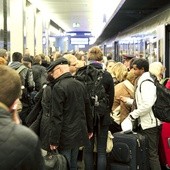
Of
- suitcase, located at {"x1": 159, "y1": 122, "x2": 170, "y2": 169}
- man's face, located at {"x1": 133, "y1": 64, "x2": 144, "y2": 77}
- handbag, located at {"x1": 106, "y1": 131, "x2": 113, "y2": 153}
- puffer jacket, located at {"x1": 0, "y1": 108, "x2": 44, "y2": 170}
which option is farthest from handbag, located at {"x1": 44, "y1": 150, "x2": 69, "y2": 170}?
puffer jacket, located at {"x1": 0, "y1": 108, "x2": 44, "y2": 170}

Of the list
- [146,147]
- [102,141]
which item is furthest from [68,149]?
[146,147]

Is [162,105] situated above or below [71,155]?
above

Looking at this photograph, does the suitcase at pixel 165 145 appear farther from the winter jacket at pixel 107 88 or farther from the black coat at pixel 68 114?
the black coat at pixel 68 114

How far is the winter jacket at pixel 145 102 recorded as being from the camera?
488cm

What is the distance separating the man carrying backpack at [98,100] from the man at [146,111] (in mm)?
318

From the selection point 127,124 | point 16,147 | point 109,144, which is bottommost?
point 109,144

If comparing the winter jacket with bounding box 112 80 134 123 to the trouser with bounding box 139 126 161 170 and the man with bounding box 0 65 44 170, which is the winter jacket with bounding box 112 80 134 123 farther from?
the man with bounding box 0 65 44 170

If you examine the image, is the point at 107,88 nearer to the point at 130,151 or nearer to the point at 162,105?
the point at 162,105

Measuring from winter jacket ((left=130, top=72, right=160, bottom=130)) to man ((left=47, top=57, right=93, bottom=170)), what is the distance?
82 cm

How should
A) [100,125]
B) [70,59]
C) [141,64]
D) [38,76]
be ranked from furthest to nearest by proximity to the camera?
[38,76]
[70,59]
[141,64]
[100,125]

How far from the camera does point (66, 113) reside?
4.21 meters

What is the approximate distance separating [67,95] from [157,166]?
164cm

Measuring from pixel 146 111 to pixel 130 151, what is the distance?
0.51 m

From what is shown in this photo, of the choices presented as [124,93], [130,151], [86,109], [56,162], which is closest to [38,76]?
[124,93]
